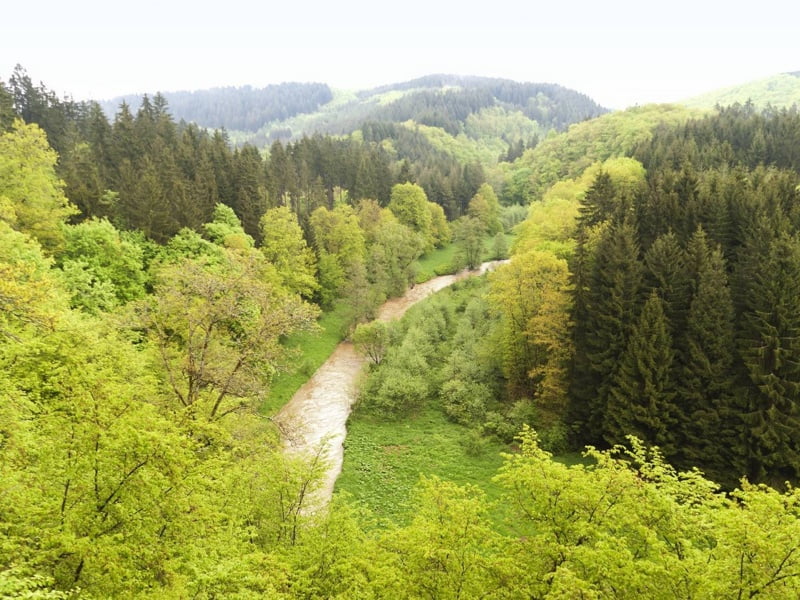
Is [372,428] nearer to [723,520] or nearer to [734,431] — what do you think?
[734,431]


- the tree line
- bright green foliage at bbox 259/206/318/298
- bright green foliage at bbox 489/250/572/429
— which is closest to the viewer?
the tree line

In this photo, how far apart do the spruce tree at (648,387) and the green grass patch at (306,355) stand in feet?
73.1

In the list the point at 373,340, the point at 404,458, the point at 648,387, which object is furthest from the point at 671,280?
the point at 373,340

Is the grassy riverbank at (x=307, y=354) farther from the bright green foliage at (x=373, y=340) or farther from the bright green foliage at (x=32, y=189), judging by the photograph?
the bright green foliage at (x=32, y=189)

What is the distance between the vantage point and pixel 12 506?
32.4ft

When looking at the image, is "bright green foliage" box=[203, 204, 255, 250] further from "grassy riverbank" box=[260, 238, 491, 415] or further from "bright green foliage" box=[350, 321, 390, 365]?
"bright green foliage" box=[350, 321, 390, 365]

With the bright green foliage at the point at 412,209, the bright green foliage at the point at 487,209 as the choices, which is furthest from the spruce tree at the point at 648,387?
the bright green foliage at the point at 487,209

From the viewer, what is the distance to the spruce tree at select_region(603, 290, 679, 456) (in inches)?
1165

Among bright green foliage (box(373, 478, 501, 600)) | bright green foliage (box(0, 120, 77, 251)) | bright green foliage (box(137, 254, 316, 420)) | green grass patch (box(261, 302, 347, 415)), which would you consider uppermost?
bright green foliage (box(0, 120, 77, 251))

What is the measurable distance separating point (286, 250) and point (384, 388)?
2276cm

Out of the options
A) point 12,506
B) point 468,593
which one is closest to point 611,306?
point 468,593

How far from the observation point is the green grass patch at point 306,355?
42875 millimetres

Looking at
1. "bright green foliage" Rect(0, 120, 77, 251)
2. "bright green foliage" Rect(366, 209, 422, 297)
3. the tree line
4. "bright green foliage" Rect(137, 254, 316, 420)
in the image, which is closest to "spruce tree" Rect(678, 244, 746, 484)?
the tree line

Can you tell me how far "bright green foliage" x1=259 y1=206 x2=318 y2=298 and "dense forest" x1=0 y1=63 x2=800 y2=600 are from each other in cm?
54
